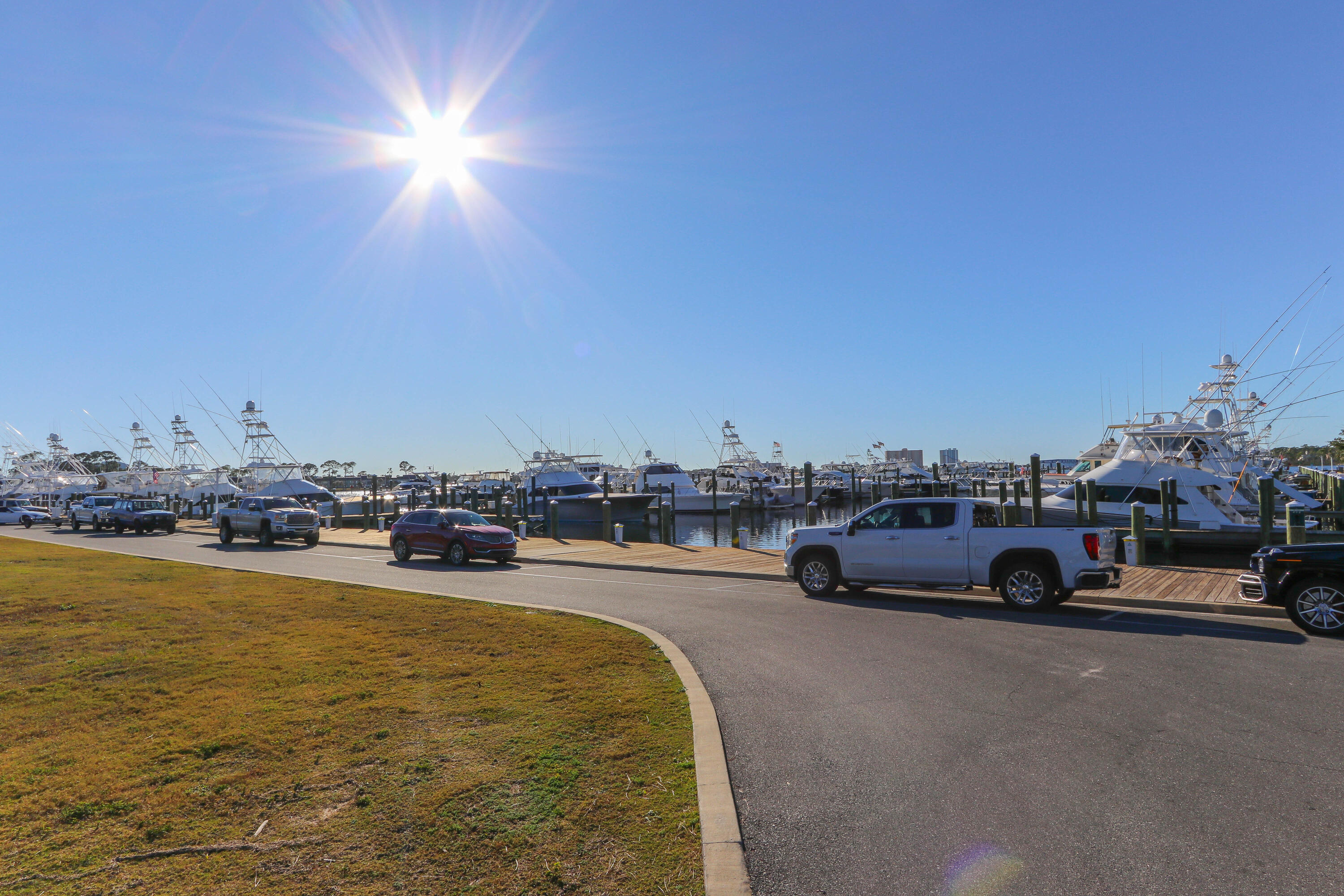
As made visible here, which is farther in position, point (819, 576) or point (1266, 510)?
point (1266, 510)

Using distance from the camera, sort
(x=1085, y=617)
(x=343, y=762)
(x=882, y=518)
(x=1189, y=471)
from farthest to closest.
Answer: (x=1189, y=471), (x=882, y=518), (x=1085, y=617), (x=343, y=762)

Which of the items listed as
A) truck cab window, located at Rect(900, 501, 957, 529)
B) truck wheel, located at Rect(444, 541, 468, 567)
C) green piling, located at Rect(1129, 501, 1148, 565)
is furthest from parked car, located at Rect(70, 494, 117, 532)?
green piling, located at Rect(1129, 501, 1148, 565)

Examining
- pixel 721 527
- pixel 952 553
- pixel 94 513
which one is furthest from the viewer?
pixel 721 527

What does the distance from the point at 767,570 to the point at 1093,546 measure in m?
7.53

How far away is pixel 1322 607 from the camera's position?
10492 mm

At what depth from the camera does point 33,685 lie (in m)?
7.73

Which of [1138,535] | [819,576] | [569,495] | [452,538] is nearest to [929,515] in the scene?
[819,576]

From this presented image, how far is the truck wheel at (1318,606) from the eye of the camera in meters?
10.4

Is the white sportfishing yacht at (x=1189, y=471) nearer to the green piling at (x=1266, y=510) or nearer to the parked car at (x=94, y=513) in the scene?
the green piling at (x=1266, y=510)

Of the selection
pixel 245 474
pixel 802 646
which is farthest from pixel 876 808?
pixel 245 474

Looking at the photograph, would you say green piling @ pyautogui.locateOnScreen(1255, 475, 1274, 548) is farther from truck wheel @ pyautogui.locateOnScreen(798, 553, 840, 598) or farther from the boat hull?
the boat hull

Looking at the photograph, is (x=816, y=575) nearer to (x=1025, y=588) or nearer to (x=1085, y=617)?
(x=1025, y=588)

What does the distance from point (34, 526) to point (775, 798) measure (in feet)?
201

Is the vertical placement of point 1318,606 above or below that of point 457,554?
above
